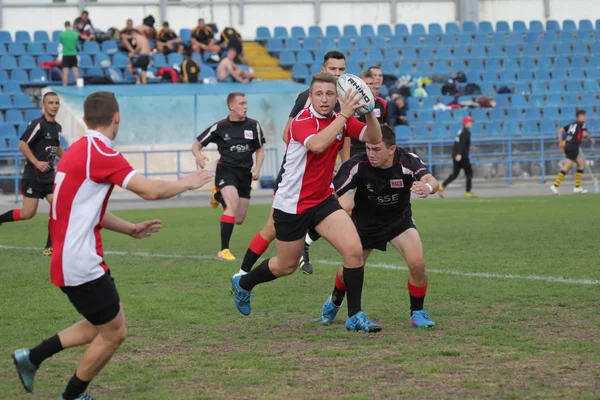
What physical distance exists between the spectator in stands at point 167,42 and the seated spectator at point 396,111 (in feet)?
22.1

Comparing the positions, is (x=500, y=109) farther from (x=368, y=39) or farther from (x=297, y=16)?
(x=297, y=16)

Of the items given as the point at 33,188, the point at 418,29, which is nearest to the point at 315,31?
the point at 418,29

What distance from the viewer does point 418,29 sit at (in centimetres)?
3425

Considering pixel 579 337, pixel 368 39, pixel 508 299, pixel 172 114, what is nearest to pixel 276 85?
pixel 172 114

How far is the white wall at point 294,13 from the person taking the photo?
32.3 m

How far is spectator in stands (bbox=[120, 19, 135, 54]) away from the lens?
2906 centimetres

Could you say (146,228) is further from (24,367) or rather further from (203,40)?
(203,40)

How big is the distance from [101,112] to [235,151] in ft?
24.3

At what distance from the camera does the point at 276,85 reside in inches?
1077

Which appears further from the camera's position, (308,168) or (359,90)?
(308,168)

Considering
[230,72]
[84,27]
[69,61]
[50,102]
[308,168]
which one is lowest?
[308,168]

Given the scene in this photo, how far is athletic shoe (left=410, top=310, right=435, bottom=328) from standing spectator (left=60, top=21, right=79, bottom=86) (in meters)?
21.0

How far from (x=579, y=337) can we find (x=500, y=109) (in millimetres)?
24601

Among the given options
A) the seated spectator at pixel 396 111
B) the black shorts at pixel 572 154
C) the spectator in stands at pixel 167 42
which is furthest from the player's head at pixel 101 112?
the spectator in stands at pixel 167 42
